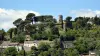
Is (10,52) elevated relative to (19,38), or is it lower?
lower

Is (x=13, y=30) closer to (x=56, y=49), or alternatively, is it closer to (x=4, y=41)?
(x=4, y=41)

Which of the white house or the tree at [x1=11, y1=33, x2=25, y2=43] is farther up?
the tree at [x1=11, y1=33, x2=25, y2=43]

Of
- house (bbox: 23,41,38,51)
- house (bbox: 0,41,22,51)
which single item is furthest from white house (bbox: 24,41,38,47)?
house (bbox: 0,41,22,51)

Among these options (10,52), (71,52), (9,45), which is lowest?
(71,52)

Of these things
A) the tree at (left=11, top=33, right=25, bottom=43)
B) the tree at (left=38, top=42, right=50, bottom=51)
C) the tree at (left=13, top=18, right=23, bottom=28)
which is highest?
the tree at (left=13, top=18, right=23, bottom=28)

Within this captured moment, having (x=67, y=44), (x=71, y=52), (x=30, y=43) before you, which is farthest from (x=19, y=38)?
(x=71, y=52)

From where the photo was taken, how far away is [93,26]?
182 ft

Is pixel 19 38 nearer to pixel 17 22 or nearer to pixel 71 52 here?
pixel 17 22

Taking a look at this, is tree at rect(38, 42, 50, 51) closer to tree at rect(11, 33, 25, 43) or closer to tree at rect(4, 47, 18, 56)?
tree at rect(4, 47, 18, 56)

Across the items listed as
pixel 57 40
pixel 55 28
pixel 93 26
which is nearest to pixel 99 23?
pixel 93 26

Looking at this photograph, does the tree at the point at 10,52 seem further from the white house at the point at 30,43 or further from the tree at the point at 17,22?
the tree at the point at 17,22

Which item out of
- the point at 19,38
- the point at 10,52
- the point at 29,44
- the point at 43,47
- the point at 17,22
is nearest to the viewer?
the point at 10,52

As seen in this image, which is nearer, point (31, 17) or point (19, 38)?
point (19, 38)

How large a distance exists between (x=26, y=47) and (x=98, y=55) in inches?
354
